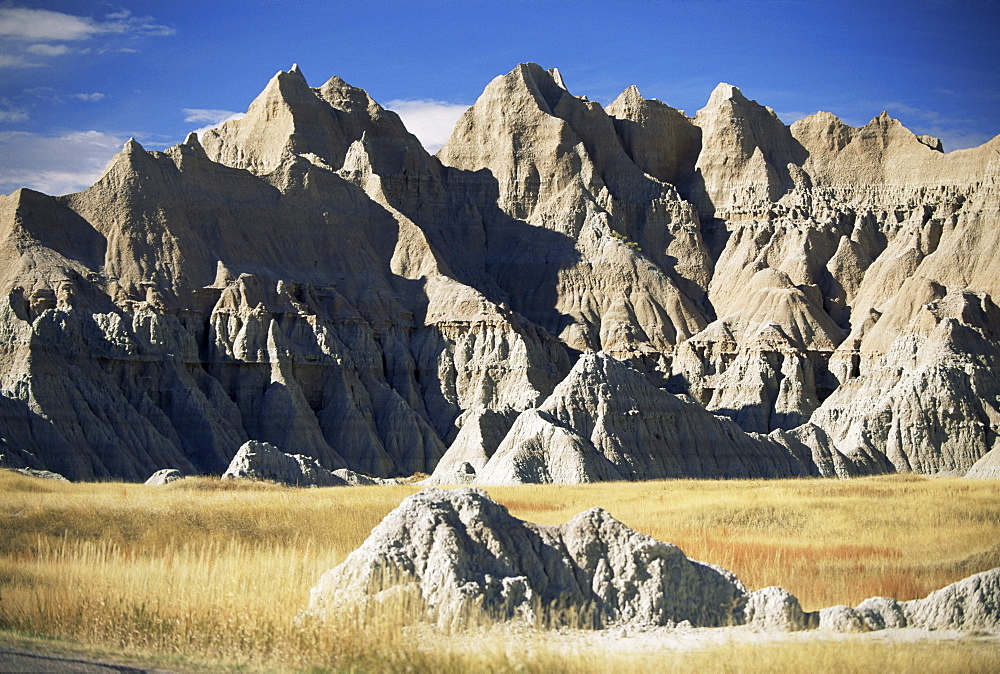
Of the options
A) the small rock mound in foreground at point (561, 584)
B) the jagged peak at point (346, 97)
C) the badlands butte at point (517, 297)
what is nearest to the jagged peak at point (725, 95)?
the badlands butte at point (517, 297)

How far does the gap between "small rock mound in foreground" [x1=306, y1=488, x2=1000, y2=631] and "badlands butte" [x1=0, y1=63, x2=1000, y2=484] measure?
38.6 meters

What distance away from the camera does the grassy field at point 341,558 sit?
16922 mm

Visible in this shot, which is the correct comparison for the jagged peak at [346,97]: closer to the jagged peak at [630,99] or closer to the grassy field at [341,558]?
the jagged peak at [630,99]

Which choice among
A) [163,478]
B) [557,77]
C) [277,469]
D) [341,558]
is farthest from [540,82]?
[341,558]

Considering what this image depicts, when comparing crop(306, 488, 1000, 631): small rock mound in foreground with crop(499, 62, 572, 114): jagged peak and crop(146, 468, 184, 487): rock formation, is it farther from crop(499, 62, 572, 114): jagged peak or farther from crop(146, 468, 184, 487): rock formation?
crop(499, 62, 572, 114): jagged peak

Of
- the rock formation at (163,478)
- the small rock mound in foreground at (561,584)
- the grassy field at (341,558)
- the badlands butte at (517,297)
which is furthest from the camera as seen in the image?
the badlands butte at (517,297)

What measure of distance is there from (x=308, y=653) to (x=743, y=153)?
413ft

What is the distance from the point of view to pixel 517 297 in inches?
4860

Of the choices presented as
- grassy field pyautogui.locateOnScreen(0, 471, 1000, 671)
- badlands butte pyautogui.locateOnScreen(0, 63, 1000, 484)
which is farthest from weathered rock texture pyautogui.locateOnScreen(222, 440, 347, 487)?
grassy field pyautogui.locateOnScreen(0, 471, 1000, 671)

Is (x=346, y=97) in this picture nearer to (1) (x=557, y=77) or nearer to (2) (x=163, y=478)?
(1) (x=557, y=77)

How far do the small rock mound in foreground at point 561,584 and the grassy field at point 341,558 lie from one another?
0.92m

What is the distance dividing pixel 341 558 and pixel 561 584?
6.38 m

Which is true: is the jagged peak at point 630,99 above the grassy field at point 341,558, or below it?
above

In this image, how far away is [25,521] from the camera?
28594 mm
